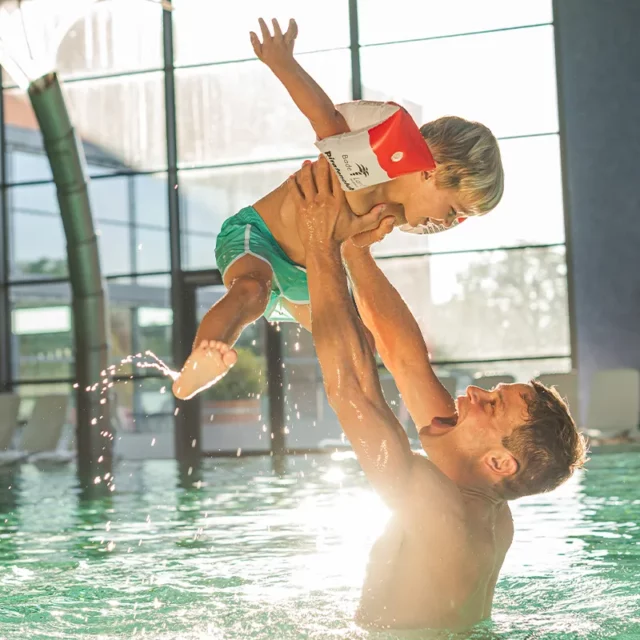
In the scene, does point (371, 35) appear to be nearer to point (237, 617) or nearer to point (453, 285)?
point (453, 285)

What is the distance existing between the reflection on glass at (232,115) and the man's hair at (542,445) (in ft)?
33.3

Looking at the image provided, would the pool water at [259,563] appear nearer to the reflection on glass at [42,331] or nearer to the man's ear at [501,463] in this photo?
the man's ear at [501,463]

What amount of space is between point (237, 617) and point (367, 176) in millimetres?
1506

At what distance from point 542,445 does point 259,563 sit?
1.95 meters

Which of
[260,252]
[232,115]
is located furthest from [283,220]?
[232,115]

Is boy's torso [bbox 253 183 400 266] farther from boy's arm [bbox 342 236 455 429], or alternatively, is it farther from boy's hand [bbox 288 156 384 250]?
boy's hand [bbox 288 156 384 250]

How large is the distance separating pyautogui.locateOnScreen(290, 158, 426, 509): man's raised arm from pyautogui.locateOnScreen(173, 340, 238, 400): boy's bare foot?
0.26m

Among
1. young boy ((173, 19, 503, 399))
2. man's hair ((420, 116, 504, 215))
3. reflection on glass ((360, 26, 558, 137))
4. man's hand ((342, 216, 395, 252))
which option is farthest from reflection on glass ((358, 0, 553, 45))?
man's hand ((342, 216, 395, 252))

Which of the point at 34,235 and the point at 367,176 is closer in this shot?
the point at 367,176

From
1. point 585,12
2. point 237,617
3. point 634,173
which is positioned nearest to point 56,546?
point 237,617

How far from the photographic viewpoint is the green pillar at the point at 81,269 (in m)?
10.9

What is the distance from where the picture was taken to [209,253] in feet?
41.3

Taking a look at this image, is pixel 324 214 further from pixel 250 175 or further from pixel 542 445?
pixel 250 175

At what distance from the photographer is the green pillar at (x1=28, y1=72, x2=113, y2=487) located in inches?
430
